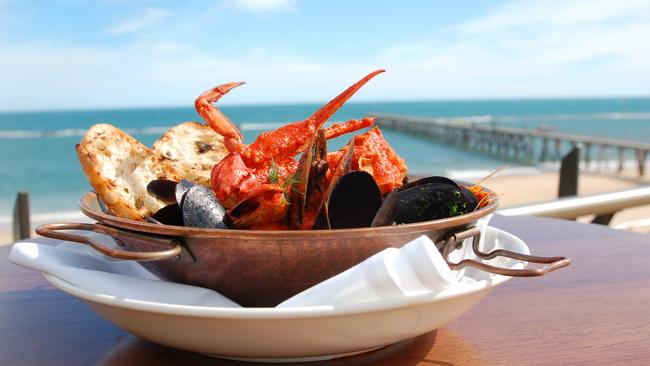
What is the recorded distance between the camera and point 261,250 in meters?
0.86

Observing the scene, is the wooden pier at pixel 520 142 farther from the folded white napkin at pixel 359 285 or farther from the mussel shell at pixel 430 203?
the folded white napkin at pixel 359 285

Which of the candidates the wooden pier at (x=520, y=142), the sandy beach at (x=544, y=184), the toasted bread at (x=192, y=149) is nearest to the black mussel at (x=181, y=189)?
the toasted bread at (x=192, y=149)

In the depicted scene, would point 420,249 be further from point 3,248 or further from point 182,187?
point 3,248

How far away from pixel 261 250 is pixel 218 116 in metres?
0.66

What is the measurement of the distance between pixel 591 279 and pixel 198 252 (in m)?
0.97

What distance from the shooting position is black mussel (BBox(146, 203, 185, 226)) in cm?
110

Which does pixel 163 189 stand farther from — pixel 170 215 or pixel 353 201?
pixel 353 201

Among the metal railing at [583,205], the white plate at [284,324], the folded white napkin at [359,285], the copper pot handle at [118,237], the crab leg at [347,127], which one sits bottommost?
the metal railing at [583,205]

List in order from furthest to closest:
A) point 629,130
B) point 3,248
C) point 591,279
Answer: point 629,130, point 3,248, point 591,279

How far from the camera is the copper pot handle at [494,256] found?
812mm

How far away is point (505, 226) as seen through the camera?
2000 millimetres

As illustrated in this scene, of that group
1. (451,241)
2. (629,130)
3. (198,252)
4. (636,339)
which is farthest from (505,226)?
(629,130)

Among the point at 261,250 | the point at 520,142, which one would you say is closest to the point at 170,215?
the point at 261,250

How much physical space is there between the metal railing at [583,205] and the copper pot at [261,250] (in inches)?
70.3
